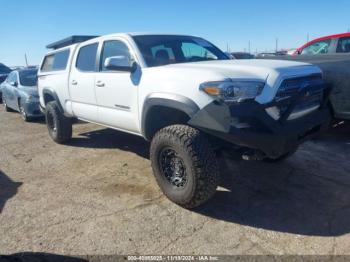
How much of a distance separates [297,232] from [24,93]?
7961mm

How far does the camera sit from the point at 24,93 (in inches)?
354

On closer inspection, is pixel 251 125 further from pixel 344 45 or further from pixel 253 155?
pixel 344 45

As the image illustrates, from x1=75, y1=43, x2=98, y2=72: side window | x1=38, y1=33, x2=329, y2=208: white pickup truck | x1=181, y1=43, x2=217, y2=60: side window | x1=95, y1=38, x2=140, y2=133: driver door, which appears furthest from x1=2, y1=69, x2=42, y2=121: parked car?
x1=181, y1=43, x2=217, y2=60: side window

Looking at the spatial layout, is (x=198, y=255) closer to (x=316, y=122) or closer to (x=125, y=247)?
(x=125, y=247)

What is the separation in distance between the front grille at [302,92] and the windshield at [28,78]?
7.85 meters

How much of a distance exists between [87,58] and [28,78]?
5.14 m

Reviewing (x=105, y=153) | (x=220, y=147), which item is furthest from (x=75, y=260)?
(x=105, y=153)

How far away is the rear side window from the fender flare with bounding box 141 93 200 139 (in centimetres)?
273

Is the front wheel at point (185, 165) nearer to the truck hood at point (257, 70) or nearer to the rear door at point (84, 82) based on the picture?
the truck hood at point (257, 70)

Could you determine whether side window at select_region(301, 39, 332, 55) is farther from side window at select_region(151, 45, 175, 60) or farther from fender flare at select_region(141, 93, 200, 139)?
fender flare at select_region(141, 93, 200, 139)

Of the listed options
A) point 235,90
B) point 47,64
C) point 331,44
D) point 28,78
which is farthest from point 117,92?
point 28,78

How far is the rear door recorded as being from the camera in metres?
5.05

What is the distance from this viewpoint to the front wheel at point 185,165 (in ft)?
10.8

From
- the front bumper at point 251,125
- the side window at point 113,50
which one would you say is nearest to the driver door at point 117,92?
the side window at point 113,50
